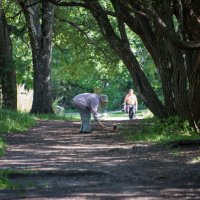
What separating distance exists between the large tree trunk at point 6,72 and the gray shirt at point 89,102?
8.58 m

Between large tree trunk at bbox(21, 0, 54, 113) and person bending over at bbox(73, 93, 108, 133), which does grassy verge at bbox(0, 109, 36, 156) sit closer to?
person bending over at bbox(73, 93, 108, 133)

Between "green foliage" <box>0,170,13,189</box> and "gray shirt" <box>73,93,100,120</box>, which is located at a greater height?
"gray shirt" <box>73,93,100,120</box>

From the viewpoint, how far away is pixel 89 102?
60.3 ft

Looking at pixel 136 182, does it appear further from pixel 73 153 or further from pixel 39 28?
pixel 39 28

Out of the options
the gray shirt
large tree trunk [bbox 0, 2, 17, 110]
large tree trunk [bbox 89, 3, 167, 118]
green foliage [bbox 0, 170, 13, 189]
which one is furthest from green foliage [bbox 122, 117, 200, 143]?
large tree trunk [bbox 0, 2, 17, 110]

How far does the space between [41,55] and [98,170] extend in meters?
18.9

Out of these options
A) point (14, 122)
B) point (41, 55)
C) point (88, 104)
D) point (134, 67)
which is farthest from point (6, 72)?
point (134, 67)

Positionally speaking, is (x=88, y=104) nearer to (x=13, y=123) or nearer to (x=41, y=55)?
(x=13, y=123)

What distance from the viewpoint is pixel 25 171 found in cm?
Result: 956

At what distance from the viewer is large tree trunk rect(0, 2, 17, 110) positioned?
87.2 ft

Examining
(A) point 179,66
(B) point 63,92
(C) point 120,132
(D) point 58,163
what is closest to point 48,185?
(D) point 58,163

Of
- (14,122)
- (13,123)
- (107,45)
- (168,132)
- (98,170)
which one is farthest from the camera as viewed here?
(107,45)

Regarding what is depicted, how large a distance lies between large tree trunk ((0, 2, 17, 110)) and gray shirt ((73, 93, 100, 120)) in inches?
338

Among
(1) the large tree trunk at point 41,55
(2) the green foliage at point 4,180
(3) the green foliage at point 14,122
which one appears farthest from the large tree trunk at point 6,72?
(2) the green foliage at point 4,180
